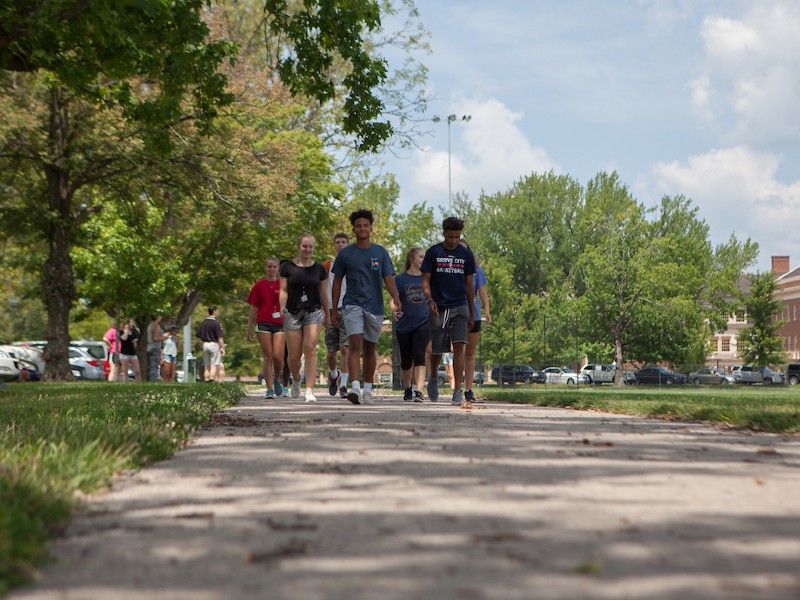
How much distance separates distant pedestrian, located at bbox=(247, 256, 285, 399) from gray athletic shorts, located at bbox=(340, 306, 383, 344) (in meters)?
2.99

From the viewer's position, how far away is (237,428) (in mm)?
8781

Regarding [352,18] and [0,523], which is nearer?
[0,523]

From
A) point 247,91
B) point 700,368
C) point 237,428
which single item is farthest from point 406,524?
point 700,368

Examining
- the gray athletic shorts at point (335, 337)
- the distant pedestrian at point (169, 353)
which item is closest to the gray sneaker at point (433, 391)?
the gray athletic shorts at point (335, 337)

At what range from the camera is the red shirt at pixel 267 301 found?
16.0 meters

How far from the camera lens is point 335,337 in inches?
611

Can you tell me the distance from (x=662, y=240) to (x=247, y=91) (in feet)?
99.1

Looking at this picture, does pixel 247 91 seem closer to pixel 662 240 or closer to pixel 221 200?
pixel 221 200

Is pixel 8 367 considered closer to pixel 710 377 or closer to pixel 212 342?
pixel 212 342

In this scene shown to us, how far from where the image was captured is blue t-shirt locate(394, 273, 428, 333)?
47.7 ft

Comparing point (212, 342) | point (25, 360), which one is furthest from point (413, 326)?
point (25, 360)

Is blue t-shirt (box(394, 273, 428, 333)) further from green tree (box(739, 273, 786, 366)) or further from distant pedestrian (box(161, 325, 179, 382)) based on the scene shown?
green tree (box(739, 273, 786, 366))

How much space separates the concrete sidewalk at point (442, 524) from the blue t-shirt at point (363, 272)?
5706mm

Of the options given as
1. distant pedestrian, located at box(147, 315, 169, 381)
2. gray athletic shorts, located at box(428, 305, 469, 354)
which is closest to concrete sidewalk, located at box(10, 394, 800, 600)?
gray athletic shorts, located at box(428, 305, 469, 354)
